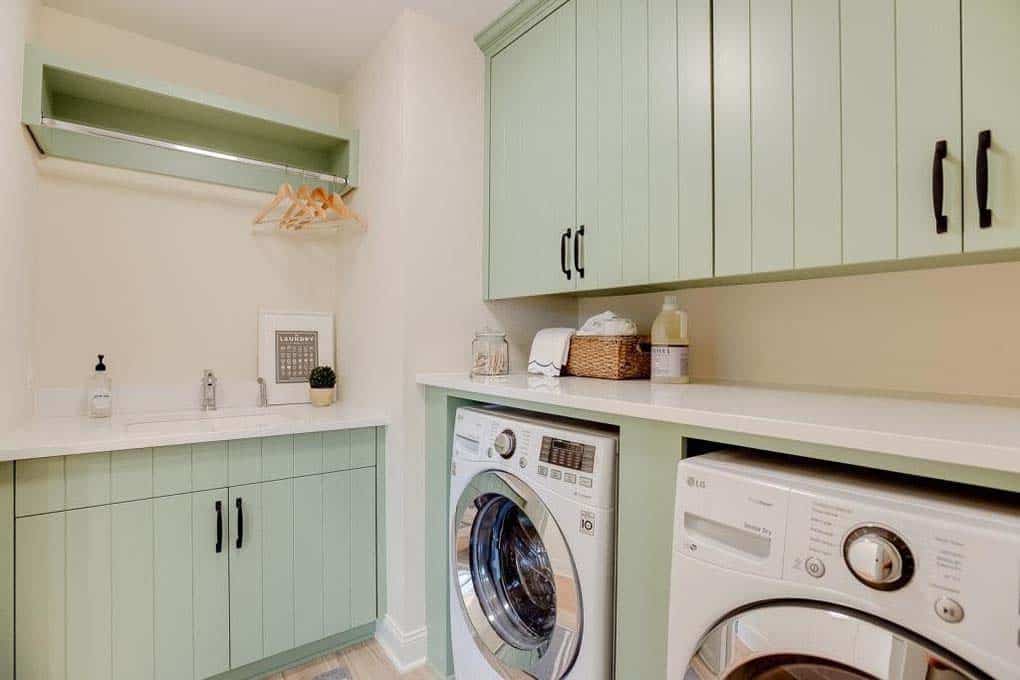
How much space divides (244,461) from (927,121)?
202 cm

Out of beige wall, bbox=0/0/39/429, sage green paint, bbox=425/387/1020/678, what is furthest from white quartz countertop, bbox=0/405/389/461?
sage green paint, bbox=425/387/1020/678

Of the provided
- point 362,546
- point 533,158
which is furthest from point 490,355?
point 362,546

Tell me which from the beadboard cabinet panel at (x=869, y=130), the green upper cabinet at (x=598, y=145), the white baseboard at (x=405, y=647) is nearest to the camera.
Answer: the beadboard cabinet panel at (x=869, y=130)

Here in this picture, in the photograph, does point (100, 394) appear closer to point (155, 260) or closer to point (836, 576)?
point (155, 260)

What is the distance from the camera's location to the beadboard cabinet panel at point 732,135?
123cm

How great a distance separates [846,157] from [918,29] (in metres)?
0.25

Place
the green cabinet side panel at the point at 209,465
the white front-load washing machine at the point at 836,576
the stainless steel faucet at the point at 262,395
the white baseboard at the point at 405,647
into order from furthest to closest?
the stainless steel faucet at the point at 262,395, the white baseboard at the point at 405,647, the green cabinet side panel at the point at 209,465, the white front-load washing machine at the point at 836,576

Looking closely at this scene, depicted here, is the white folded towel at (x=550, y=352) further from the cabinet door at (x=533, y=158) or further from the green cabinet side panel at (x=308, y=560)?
the green cabinet side panel at (x=308, y=560)

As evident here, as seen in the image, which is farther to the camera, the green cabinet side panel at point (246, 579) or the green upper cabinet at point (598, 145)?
the green cabinet side panel at point (246, 579)

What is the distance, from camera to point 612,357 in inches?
66.4

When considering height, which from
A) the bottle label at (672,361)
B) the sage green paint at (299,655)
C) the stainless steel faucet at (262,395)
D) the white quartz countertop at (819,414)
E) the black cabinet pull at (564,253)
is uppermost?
the black cabinet pull at (564,253)

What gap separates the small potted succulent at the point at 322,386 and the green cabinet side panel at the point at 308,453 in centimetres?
43

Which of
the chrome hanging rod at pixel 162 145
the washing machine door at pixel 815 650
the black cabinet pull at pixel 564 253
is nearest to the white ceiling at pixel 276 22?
the chrome hanging rod at pixel 162 145

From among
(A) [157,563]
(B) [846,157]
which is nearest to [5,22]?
(A) [157,563]
